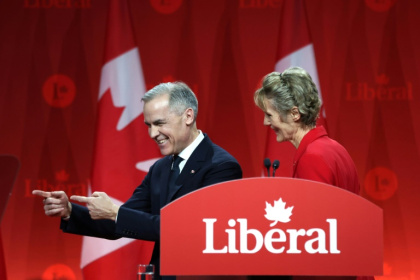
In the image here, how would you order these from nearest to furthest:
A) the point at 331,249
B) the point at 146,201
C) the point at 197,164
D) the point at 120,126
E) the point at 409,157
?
the point at 331,249 < the point at 197,164 < the point at 146,201 < the point at 120,126 < the point at 409,157

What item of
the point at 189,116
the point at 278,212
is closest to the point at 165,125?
the point at 189,116

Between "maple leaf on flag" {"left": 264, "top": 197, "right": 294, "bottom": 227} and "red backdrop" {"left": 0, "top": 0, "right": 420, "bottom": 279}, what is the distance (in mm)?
2844

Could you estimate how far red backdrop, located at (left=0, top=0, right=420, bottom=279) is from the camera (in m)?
3.83

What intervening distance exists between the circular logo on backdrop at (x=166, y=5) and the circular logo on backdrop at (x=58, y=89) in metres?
0.74

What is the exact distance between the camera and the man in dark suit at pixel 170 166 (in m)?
1.90

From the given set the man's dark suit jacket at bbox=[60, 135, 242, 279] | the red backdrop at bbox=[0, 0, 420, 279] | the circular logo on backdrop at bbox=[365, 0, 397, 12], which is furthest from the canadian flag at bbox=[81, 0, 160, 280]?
the circular logo on backdrop at bbox=[365, 0, 397, 12]

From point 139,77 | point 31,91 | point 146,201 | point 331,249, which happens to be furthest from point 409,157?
point 331,249

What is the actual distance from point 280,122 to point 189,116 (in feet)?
1.31

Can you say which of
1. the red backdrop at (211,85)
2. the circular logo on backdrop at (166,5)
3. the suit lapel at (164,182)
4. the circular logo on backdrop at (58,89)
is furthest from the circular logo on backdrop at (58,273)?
the suit lapel at (164,182)

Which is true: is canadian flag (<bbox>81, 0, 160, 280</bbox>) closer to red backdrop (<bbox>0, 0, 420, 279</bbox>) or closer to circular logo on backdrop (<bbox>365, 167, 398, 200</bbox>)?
red backdrop (<bbox>0, 0, 420, 279</bbox>)

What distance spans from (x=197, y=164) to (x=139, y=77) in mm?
1639

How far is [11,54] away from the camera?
13.0 feet

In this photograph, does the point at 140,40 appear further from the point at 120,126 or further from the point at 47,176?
the point at 47,176

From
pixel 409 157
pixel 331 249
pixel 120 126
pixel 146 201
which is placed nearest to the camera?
pixel 331 249
